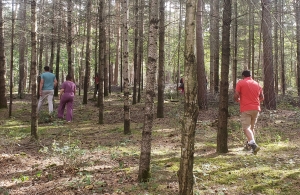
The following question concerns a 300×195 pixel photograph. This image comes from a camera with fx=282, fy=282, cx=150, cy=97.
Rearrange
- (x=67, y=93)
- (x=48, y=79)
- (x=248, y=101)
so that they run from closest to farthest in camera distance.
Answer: (x=248, y=101)
(x=48, y=79)
(x=67, y=93)

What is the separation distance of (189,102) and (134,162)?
3.36m

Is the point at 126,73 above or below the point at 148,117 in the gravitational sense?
above

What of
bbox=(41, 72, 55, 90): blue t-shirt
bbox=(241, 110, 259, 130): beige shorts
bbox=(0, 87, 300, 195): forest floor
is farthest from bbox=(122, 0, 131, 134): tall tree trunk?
bbox=(41, 72, 55, 90): blue t-shirt

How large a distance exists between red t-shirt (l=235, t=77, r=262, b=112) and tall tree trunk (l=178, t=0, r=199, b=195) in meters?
3.61

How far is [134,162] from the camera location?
21.7 ft

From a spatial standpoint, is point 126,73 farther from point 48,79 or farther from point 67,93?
point 48,79

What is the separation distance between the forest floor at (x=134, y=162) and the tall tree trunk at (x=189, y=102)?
1256 millimetres

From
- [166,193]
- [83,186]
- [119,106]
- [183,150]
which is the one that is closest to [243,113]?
[166,193]

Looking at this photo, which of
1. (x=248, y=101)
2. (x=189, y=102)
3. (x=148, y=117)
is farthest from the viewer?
(x=248, y=101)

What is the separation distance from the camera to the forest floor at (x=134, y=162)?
512 cm

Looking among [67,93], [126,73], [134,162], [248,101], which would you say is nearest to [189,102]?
[134,162]

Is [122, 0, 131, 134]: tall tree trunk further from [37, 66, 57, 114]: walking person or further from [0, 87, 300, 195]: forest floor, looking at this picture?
[37, 66, 57, 114]: walking person

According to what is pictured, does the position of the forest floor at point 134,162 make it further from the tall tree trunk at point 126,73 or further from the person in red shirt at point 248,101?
the person in red shirt at point 248,101

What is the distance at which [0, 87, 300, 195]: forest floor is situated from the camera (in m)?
5.12
